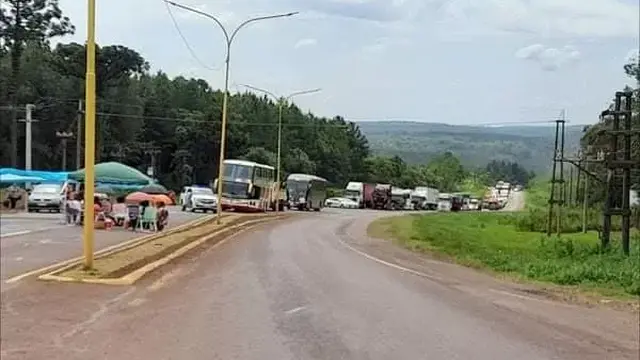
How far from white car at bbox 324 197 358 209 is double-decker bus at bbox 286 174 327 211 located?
55.0ft

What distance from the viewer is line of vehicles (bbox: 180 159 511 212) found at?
192 feet

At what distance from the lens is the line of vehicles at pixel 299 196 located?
58.5m

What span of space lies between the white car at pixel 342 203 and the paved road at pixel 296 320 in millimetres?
77116

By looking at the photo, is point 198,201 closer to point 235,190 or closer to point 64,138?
point 235,190

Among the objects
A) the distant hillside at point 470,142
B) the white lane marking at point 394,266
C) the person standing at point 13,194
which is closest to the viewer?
the person standing at point 13,194

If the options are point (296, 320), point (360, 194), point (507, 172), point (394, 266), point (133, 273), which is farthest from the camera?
point (507, 172)

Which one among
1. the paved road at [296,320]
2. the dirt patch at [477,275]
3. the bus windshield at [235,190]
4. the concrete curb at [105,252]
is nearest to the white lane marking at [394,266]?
the dirt patch at [477,275]

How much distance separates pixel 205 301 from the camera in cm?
1458

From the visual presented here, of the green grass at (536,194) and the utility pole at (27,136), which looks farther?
the green grass at (536,194)

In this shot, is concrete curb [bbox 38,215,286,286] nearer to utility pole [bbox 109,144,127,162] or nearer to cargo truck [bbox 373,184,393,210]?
utility pole [bbox 109,144,127,162]

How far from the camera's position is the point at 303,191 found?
3103 inches

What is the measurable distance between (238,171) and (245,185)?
1160mm

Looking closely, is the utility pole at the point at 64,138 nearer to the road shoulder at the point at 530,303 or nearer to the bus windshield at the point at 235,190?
the road shoulder at the point at 530,303

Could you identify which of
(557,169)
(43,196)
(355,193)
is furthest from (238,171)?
(43,196)
